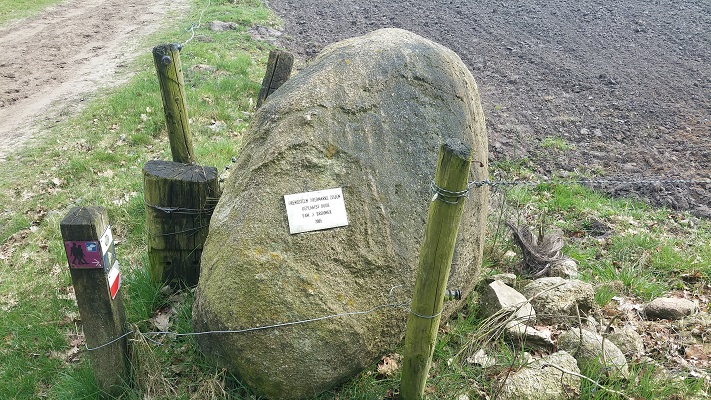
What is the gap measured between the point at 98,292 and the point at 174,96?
2131 mm

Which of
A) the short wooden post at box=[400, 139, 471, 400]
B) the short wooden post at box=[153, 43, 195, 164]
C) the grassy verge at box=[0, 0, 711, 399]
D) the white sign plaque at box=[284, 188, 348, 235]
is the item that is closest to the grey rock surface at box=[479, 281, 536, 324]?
the grassy verge at box=[0, 0, 711, 399]

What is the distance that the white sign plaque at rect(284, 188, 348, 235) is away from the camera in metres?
3.65

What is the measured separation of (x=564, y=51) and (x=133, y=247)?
10.6 metres

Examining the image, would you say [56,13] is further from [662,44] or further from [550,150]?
[662,44]

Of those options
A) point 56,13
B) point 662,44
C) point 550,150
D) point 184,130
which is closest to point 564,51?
point 662,44

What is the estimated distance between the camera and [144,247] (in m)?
5.64

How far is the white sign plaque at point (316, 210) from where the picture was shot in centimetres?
365

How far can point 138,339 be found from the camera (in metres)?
3.55

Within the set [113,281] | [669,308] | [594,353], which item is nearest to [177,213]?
[113,281]

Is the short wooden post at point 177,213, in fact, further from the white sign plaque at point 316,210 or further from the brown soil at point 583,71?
the brown soil at point 583,71

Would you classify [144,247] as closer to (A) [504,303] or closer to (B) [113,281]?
(B) [113,281]

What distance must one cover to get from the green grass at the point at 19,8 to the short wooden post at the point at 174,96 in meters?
12.7

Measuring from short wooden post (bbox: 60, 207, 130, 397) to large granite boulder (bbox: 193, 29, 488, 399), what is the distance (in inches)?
21.3

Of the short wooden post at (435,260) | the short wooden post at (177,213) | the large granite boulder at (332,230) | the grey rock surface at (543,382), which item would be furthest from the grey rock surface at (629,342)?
the short wooden post at (177,213)
